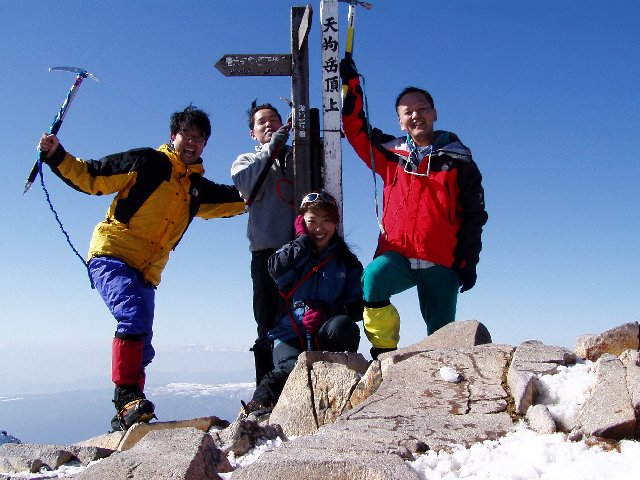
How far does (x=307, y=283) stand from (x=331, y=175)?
152 centimetres

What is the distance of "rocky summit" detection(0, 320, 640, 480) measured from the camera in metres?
2.35

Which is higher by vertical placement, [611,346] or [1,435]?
[611,346]

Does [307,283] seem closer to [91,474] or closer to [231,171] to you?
[231,171]

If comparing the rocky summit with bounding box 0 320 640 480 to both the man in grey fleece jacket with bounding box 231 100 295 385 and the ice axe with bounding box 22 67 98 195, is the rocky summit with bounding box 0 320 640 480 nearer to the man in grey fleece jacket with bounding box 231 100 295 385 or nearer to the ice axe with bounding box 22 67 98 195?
the man in grey fleece jacket with bounding box 231 100 295 385

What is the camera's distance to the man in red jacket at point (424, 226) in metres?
4.73

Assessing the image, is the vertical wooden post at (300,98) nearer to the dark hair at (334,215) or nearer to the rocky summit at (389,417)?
the dark hair at (334,215)

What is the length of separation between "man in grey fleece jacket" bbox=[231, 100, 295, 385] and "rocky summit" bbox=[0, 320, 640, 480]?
152 centimetres

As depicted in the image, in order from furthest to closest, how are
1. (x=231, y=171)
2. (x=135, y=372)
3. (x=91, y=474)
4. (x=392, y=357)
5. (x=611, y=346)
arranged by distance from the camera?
(x=231, y=171) → (x=135, y=372) → (x=392, y=357) → (x=611, y=346) → (x=91, y=474)

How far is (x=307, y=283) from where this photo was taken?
16.4 feet

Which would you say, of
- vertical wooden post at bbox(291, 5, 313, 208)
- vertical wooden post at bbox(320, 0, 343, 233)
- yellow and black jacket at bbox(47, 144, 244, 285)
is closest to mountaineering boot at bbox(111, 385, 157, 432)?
yellow and black jacket at bbox(47, 144, 244, 285)

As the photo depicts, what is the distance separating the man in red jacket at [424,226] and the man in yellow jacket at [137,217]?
204 centimetres

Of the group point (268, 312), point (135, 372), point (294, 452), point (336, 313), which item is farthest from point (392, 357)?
point (135, 372)

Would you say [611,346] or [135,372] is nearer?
[611,346]

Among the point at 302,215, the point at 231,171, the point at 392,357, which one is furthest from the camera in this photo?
the point at 231,171
